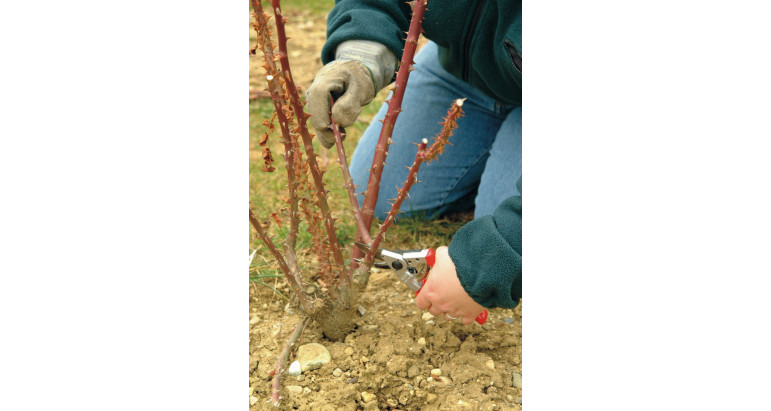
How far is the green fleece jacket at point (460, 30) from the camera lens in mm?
1717

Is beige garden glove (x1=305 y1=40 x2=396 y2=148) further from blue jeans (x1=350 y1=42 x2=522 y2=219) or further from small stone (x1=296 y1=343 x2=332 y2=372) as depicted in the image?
blue jeans (x1=350 y1=42 x2=522 y2=219)

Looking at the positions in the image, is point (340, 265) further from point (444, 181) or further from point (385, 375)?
point (444, 181)

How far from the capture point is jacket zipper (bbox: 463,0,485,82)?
1.84 metres

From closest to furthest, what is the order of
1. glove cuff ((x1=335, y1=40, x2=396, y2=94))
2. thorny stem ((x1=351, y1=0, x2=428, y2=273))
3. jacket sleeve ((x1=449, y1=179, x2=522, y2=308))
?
1. thorny stem ((x1=351, y1=0, x2=428, y2=273))
2. jacket sleeve ((x1=449, y1=179, x2=522, y2=308))
3. glove cuff ((x1=335, y1=40, x2=396, y2=94))

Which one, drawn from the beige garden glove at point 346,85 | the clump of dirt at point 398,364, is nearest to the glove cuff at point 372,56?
the beige garden glove at point 346,85

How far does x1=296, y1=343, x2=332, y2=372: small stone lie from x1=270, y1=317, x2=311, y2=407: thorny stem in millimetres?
33

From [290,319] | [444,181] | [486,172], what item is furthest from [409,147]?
[290,319]

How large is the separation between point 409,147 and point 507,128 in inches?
16.1

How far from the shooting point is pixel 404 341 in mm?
1563

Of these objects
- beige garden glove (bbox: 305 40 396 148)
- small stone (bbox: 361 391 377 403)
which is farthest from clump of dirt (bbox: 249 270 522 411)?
beige garden glove (bbox: 305 40 396 148)

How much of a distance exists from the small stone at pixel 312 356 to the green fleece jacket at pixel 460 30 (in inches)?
33.3

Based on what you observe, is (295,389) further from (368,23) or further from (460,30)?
(460,30)

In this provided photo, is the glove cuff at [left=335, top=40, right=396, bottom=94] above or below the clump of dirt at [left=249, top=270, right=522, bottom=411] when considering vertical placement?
above

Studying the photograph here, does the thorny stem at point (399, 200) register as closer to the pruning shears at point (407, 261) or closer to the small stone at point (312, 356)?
the pruning shears at point (407, 261)
